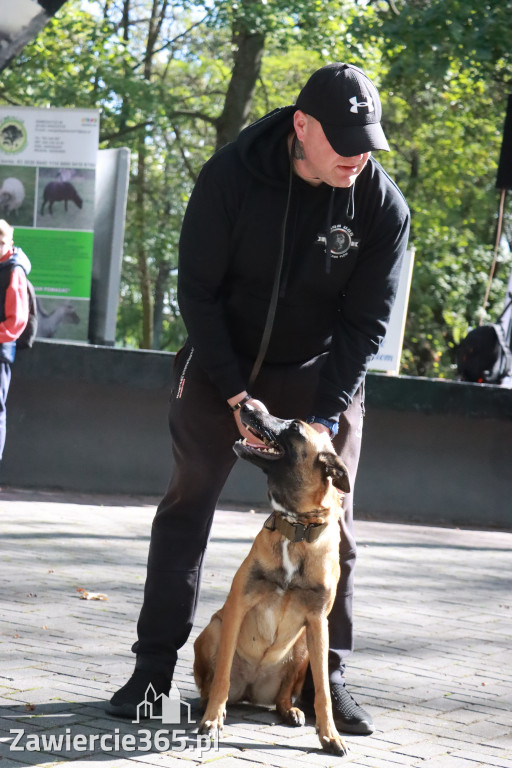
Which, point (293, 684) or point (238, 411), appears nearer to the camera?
point (238, 411)

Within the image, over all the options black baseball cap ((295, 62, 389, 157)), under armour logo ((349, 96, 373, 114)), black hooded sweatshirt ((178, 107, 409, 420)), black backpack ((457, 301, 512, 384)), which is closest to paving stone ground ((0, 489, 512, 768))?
black hooded sweatshirt ((178, 107, 409, 420))

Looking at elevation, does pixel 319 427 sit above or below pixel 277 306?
below

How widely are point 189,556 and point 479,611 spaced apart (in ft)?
10.4

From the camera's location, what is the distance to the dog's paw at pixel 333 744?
3820mm

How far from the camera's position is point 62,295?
1155 centimetres

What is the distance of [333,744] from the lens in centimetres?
383

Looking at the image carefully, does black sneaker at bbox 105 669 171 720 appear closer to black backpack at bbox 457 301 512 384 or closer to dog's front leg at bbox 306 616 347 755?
dog's front leg at bbox 306 616 347 755

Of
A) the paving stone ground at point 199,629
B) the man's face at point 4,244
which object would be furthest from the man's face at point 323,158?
the man's face at point 4,244

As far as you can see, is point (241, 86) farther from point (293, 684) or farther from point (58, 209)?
point (293, 684)

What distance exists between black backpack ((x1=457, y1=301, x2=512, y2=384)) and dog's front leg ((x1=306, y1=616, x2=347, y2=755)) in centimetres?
783

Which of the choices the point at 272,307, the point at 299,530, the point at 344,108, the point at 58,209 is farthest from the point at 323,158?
the point at 58,209

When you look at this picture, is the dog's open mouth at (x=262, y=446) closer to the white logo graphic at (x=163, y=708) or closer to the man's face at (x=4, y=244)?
the white logo graphic at (x=163, y=708)

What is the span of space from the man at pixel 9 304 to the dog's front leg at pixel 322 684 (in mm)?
5867

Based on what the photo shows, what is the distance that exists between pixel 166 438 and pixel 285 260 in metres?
6.58
